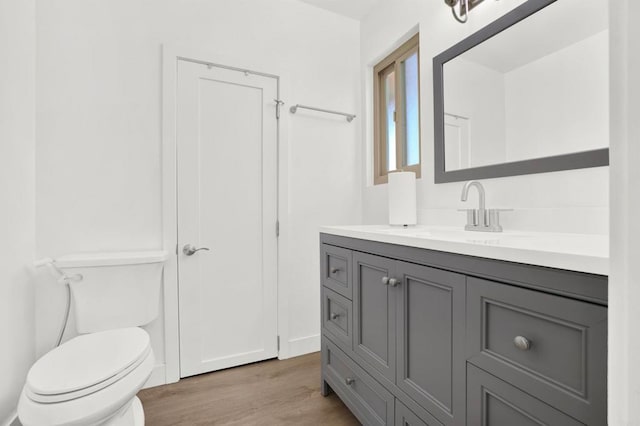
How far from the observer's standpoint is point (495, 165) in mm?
1429

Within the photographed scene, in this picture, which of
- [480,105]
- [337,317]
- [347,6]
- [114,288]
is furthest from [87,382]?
[347,6]

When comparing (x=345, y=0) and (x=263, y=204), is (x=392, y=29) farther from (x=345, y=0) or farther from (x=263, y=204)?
(x=263, y=204)

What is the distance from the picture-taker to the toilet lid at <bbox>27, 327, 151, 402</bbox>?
3.43 ft

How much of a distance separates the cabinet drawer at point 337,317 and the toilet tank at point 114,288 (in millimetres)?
926

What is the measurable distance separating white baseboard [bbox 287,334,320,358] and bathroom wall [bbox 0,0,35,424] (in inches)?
56.2

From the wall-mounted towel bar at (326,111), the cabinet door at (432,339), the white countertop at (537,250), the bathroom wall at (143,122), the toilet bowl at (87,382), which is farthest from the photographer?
the wall-mounted towel bar at (326,111)

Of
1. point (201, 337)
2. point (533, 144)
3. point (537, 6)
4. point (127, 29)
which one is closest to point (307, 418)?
point (201, 337)

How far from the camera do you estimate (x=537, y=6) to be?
4.12 ft

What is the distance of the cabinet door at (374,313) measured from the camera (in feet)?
3.90

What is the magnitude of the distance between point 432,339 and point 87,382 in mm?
1158

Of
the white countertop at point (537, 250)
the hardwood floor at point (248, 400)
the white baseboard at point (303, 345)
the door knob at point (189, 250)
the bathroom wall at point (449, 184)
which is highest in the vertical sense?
the bathroom wall at point (449, 184)

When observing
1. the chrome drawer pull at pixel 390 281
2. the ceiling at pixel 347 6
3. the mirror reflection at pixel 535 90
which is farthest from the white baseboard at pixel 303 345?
the ceiling at pixel 347 6

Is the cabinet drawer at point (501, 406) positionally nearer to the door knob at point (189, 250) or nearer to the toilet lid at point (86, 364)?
the toilet lid at point (86, 364)

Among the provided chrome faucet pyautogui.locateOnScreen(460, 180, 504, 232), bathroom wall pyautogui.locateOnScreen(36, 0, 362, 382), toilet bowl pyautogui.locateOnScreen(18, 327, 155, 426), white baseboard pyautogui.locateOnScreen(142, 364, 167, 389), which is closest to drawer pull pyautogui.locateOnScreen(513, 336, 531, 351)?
chrome faucet pyautogui.locateOnScreen(460, 180, 504, 232)
